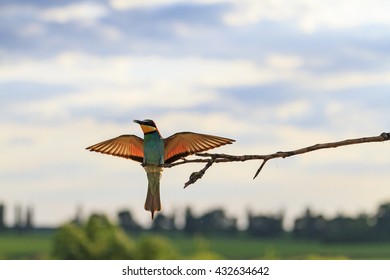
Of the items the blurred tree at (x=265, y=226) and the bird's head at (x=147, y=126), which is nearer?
the bird's head at (x=147, y=126)

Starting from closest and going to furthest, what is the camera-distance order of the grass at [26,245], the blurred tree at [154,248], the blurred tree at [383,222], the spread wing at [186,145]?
the spread wing at [186,145] < the blurred tree at [383,222] < the grass at [26,245] < the blurred tree at [154,248]

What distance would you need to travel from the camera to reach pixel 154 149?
3109 mm

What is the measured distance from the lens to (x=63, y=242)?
48.4 m

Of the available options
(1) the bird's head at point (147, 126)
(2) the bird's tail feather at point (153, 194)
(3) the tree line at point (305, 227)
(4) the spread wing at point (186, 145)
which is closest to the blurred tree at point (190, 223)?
(3) the tree line at point (305, 227)

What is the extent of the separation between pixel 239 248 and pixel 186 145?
3938 centimetres

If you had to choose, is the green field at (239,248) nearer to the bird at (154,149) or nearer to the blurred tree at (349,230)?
the blurred tree at (349,230)

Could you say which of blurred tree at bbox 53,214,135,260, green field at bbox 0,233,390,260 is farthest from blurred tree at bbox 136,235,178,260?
blurred tree at bbox 53,214,135,260

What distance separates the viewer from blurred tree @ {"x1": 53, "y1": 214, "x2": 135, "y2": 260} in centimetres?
4750

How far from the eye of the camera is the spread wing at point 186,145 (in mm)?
2959

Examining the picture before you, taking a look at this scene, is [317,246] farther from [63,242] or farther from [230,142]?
[230,142]

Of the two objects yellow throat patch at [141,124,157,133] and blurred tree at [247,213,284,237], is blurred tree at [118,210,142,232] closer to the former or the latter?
blurred tree at [247,213,284,237]
